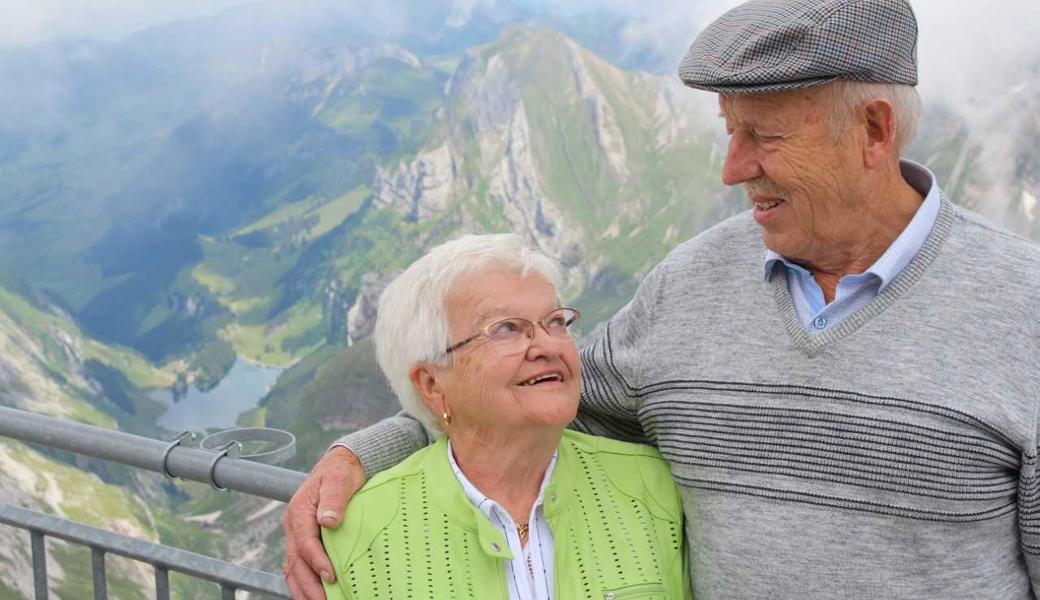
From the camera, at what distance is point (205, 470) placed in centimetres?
228

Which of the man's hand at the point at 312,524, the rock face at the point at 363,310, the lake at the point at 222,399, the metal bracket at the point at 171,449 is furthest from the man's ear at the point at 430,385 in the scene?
the lake at the point at 222,399

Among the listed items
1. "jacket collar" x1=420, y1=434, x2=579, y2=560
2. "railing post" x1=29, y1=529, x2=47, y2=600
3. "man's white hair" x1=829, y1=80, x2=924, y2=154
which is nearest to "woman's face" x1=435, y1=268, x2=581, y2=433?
"jacket collar" x1=420, y1=434, x2=579, y2=560

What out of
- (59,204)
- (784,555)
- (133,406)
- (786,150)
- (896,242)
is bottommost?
(133,406)

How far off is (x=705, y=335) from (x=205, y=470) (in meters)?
1.14

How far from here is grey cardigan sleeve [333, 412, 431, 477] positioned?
220cm

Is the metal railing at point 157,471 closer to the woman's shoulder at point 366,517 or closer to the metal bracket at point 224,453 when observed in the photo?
the metal bracket at point 224,453

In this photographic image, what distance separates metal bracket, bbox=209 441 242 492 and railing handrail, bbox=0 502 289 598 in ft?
0.54

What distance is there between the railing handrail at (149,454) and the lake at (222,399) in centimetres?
11331

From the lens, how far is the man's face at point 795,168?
188 centimetres

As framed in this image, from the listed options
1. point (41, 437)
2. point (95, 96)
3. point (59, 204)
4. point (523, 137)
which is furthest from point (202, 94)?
point (41, 437)

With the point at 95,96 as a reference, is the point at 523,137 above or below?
below

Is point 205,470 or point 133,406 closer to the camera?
point 205,470

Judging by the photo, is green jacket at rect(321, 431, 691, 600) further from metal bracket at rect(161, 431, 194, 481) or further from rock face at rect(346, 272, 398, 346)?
rock face at rect(346, 272, 398, 346)

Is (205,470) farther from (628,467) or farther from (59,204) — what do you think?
(59,204)
